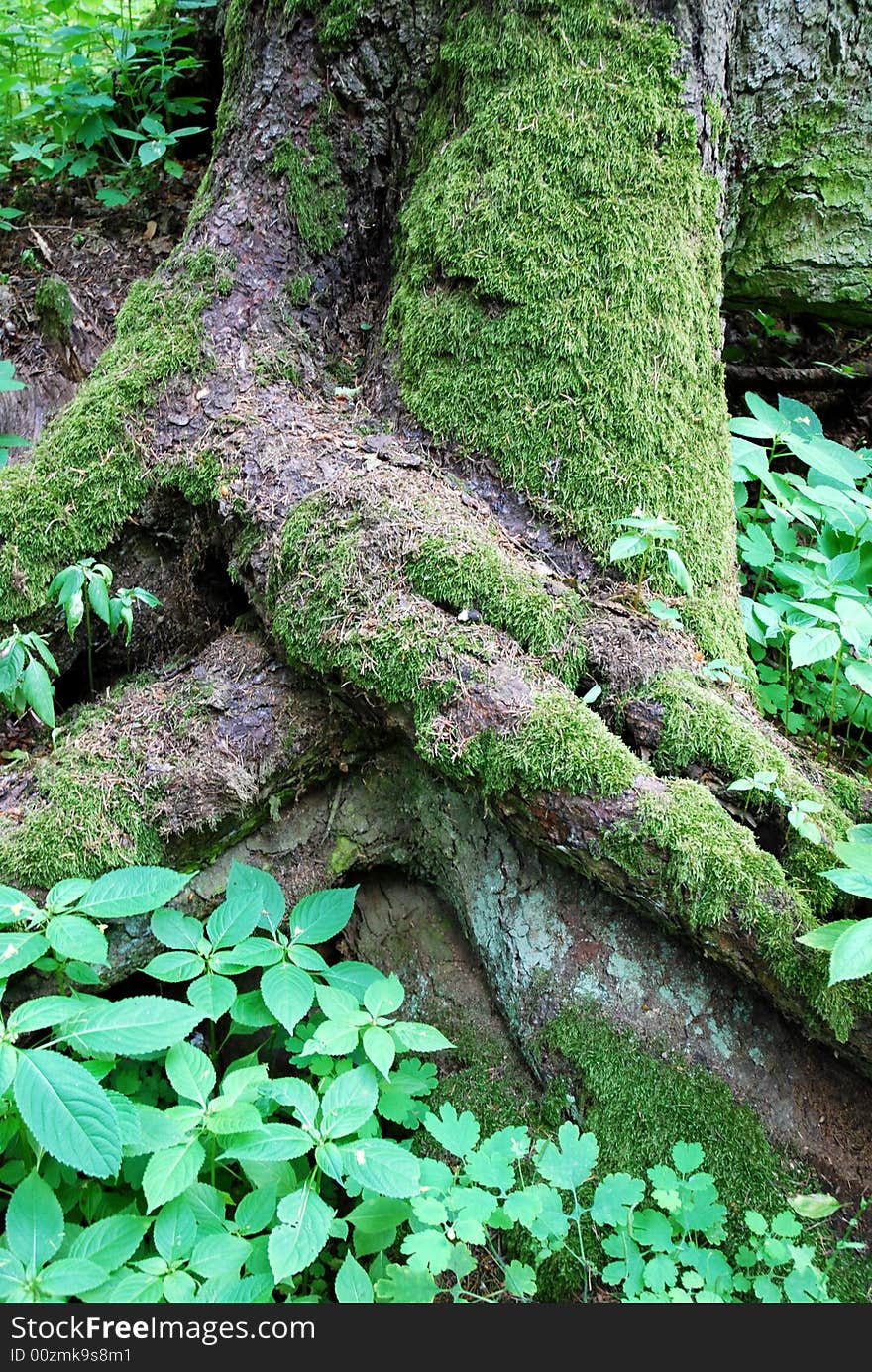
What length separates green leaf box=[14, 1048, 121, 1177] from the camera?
1.85 metres

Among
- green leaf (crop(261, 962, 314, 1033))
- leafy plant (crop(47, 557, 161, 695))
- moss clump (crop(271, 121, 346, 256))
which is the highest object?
moss clump (crop(271, 121, 346, 256))

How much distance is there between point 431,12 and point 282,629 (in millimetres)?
2316

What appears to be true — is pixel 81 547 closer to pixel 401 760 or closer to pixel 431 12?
pixel 401 760

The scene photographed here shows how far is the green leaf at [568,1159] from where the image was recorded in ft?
7.05

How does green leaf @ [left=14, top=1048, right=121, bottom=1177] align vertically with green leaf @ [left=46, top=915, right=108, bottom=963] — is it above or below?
below

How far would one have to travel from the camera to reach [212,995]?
2277 millimetres

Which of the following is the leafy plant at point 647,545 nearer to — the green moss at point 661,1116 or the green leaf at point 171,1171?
the green moss at point 661,1116

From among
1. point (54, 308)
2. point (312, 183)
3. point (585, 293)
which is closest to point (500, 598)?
point (585, 293)

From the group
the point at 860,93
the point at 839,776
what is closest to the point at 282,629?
the point at 839,776

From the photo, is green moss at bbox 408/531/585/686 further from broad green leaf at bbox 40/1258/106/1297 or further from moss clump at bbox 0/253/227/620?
broad green leaf at bbox 40/1258/106/1297

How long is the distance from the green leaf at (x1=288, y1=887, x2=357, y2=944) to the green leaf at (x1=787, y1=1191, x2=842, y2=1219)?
4.06 ft

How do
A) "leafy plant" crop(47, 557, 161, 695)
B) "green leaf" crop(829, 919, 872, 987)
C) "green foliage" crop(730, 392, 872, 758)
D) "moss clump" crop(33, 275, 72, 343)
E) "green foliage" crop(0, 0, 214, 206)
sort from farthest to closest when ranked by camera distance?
"green foliage" crop(0, 0, 214, 206), "moss clump" crop(33, 275, 72, 343), "green foliage" crop(730, 392, 872, 758), "leafy plant" crop(47, 557, 161, 695), "green leaf" crop(829, 919, 872, 987)

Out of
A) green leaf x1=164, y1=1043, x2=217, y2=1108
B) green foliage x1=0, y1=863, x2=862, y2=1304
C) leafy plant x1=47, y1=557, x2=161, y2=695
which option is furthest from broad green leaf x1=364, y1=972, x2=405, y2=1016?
leafy plant x1=47, y1=557, x2=161, y2=695

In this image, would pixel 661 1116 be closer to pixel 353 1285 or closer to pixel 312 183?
pixel 353 1285
